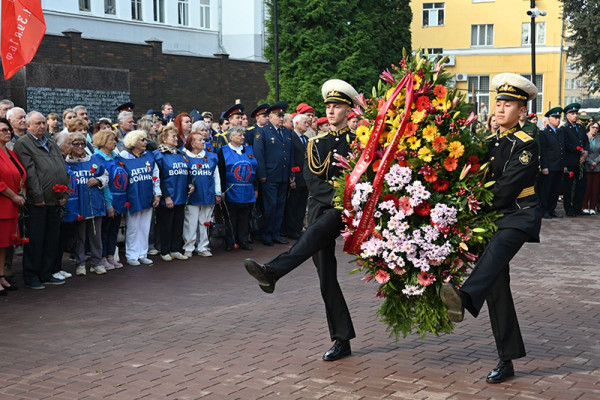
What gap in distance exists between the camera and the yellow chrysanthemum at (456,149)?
6023 mm

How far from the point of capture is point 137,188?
1151 centimetres

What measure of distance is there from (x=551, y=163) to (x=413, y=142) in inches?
519

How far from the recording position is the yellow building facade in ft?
Answer: 174

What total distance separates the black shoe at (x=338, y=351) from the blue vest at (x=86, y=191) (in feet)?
16.6

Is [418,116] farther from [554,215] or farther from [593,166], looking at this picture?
[593,166]

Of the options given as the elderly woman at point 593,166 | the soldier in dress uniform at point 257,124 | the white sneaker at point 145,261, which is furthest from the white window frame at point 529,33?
the white sneaker at point 145,261

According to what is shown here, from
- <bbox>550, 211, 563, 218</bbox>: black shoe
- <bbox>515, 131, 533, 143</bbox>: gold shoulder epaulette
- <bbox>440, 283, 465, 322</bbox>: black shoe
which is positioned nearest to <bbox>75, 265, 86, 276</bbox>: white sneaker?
<bbox>440, 283, 465, 322</bbox>: black shoe

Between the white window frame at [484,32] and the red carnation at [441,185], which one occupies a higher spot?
the white window frame at [484,32]

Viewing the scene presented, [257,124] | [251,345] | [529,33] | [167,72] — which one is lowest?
[251,345]

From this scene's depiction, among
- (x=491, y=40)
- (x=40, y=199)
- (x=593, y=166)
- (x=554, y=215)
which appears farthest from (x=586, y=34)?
(x=40, y=199)

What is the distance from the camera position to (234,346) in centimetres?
716

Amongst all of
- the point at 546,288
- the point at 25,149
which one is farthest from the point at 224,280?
the point at 546,288

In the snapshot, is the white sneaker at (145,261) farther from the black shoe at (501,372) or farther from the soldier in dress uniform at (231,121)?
the black shoe at (501,372)

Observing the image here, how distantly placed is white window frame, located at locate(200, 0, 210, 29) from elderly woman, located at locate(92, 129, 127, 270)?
35.8 metres
